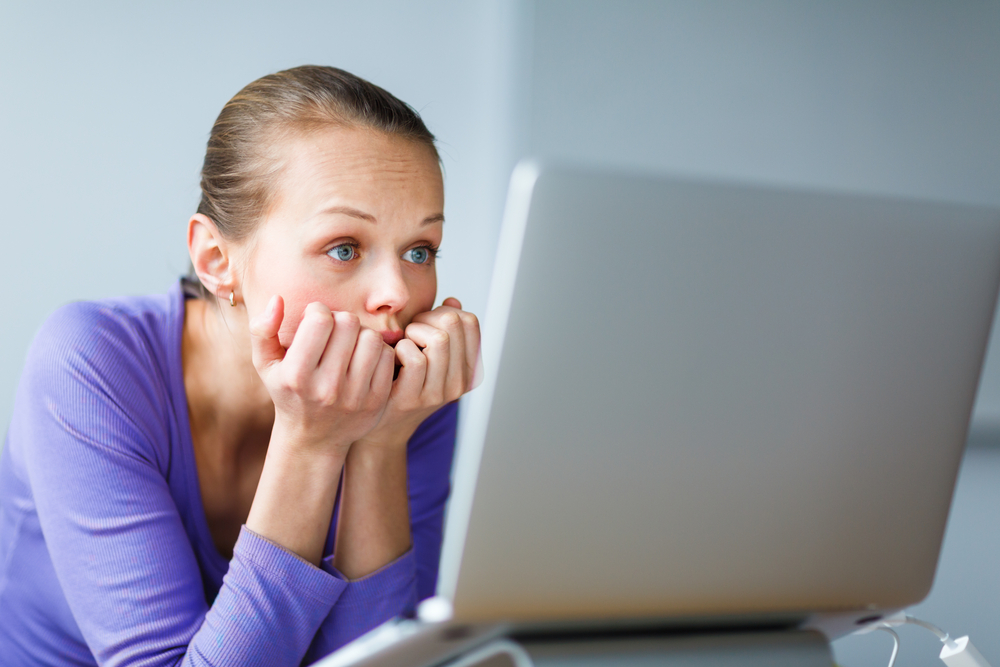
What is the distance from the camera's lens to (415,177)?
96cm

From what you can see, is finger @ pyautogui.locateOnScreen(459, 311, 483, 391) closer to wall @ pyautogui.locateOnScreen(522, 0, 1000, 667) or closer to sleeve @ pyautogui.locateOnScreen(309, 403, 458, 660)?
sleeve @ pyautogui.locateOnScreen(309, 403, 458, 660)

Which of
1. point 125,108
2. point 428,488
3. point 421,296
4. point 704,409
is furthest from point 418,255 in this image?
point 125,108

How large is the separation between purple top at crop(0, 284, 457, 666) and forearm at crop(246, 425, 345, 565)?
0.07 feet

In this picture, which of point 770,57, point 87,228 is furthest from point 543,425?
point 770,57

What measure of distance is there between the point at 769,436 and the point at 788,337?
7 cm

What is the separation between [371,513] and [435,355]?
0.21 m

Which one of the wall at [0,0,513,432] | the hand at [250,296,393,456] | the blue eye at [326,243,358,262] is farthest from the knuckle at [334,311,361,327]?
the wall at [0,0,513,432]

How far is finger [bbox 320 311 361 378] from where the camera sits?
2.63 ft

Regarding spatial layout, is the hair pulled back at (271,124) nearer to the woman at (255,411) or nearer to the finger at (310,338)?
the woman at (255,411)

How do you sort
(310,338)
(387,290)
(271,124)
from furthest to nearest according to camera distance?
(271,124)
(387,290)
(310,338)

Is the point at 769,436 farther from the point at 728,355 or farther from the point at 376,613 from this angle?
the point at 376,613

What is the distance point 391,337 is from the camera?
907mm

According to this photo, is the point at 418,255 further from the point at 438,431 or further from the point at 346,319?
the point at 438,431

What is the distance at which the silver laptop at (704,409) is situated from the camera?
438 mm
